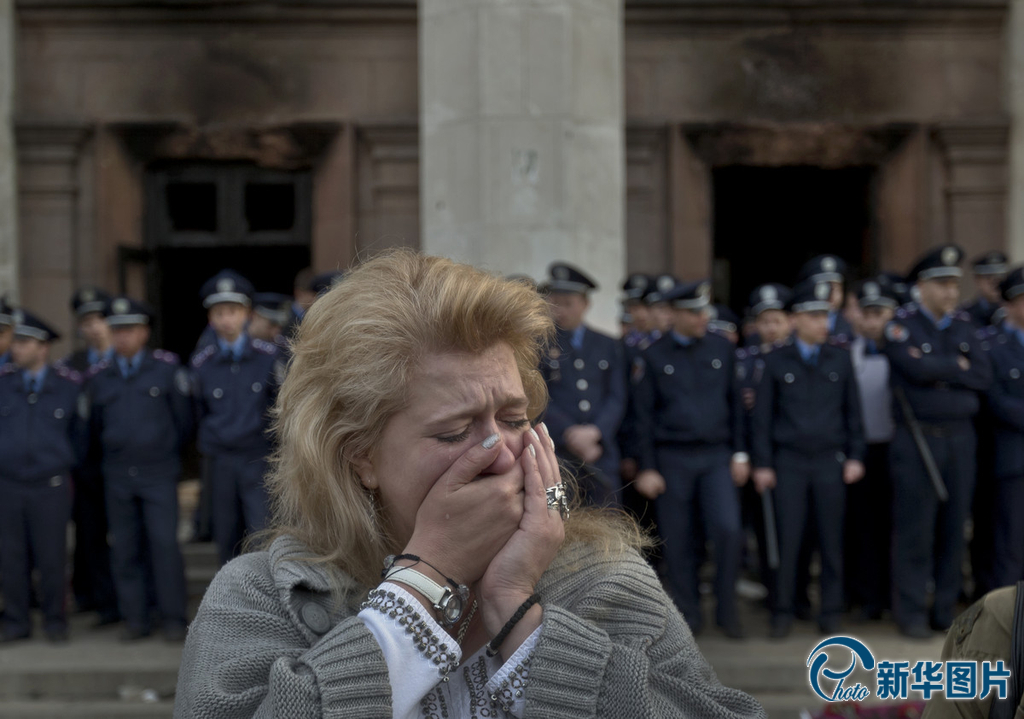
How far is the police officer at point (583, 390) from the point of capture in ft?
21.2

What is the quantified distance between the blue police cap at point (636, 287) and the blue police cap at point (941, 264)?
9.29 feet

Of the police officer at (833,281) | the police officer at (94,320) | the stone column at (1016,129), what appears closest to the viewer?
the police officer at (833,281)

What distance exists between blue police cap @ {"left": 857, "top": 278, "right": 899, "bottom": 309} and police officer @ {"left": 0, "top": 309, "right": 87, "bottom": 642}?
5670mm

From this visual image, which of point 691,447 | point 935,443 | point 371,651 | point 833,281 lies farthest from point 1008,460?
point 371,651

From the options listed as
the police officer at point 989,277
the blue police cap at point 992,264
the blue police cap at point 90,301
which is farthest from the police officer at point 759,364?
the blue police cap at point 90,301

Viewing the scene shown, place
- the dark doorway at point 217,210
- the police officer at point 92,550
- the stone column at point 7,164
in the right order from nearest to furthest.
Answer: the police officer at point 92,550
the stone column at point 7,164
the dark doorway at point 217,210

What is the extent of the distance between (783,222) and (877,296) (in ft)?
24.8

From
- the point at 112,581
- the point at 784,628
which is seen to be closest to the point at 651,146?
the point at 784,628

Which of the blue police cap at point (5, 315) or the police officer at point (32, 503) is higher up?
the blue police cap at point (5, 315)

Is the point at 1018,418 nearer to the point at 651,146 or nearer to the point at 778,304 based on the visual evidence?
the point at 778,304

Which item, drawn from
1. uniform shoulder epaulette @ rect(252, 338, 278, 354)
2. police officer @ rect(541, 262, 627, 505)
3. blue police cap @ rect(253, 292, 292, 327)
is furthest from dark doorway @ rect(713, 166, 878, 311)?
uniform shoulder epaulette @ rect(252, 338, 278, 354)

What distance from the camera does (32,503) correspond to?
21.6ft
